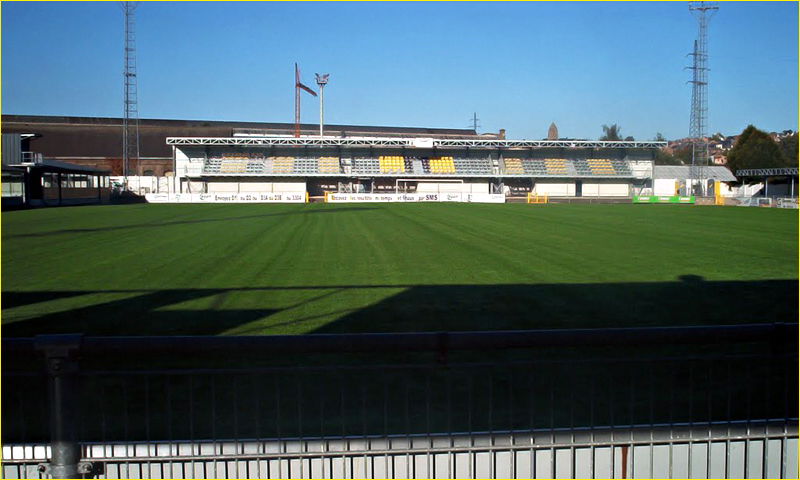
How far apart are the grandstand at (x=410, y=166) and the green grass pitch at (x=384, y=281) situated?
167 feet

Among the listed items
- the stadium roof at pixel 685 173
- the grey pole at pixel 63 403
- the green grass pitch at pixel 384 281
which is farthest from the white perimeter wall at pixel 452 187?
the grey pole at pixel 63 403

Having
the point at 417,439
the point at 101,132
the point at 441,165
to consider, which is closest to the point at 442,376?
the point at 417,439

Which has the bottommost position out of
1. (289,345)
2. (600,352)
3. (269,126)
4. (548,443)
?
(600,352)

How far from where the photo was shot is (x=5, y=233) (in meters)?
28.1

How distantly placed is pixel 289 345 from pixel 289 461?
65 centimetres

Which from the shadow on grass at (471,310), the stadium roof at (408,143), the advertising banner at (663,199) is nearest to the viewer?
the shadow on grass at (471,310)

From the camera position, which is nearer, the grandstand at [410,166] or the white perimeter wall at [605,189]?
the grandstand at [410,166]

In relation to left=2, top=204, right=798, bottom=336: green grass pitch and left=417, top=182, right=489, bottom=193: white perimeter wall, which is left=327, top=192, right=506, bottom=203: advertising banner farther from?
left=2, top=204, right=798, bottom=336: green grass pitch

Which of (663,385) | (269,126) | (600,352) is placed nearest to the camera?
(663,385)

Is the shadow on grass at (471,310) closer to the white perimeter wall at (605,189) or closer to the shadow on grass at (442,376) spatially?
the shadow on grass at (442,376)

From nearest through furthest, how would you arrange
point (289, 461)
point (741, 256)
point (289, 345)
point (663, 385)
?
point (289, 345)
point (289, 461)
point (663, 385)
point (741, 256)

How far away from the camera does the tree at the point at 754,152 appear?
9094 cm

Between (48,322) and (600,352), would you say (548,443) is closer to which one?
(600,352)

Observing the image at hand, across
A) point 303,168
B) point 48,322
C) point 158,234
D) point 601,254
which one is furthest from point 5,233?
point 303,168
